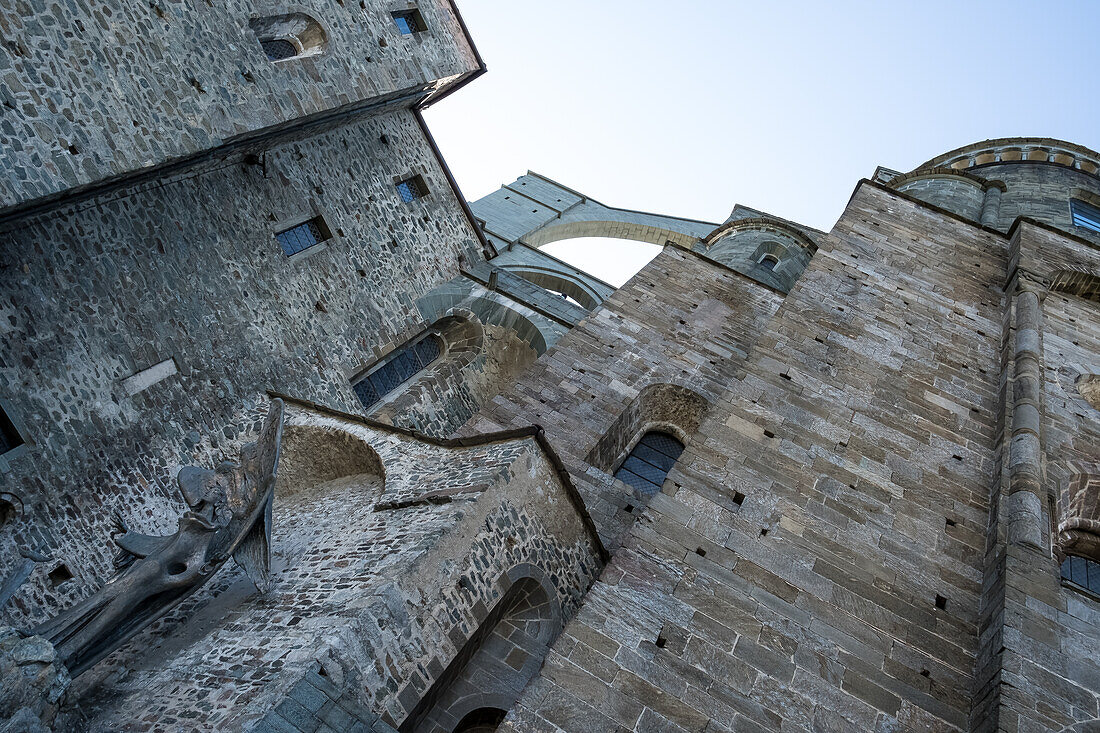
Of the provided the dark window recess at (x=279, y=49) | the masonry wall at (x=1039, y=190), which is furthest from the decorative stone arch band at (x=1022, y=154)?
the dark window recess at (x=279, y=49)

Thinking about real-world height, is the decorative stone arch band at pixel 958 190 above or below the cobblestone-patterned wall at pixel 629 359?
above

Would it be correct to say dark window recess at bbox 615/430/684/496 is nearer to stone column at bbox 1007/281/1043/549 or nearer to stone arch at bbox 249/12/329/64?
stone column at bbox 1007/281/1043/549

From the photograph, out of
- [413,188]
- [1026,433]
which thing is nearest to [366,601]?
[1026,433]

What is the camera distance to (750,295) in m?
13.2

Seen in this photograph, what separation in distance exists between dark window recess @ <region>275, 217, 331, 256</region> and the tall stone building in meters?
0.04

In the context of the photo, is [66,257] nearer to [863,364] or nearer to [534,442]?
[534,442]

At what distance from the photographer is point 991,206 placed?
16.2 m

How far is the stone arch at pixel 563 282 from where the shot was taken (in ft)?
56.1

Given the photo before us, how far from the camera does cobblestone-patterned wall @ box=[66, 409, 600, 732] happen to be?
198 inches

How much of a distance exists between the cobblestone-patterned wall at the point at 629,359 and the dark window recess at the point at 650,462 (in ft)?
0.91

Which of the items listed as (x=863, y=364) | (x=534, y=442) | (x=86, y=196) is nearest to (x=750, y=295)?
(x=863, y=364)

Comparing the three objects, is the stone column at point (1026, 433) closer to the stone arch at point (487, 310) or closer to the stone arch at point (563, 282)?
the stone arch at point (487, 310)

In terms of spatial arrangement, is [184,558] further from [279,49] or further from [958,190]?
[958,190]

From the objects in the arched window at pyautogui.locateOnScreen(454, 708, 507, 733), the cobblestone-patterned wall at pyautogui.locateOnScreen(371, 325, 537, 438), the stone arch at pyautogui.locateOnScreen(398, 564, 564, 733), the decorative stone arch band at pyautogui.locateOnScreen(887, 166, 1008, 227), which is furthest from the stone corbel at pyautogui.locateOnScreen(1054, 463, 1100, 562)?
the decorative stone arch band at pyautogui.locateOnScreen(887, 166, 1008, 227)
